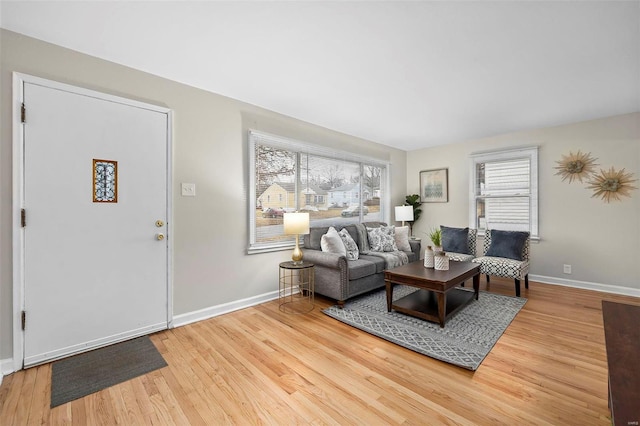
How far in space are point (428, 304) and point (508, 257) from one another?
1.77 metres

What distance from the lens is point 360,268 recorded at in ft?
11.5

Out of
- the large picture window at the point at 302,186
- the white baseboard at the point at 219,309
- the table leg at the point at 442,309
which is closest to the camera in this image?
the table leg at the point at 442,309

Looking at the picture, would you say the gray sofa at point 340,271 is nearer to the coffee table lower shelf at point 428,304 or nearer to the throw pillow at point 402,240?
the coffee table lower shelf at point 428,304

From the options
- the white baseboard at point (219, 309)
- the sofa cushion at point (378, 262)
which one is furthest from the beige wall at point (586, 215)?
the white baseboard at point (219, 309)

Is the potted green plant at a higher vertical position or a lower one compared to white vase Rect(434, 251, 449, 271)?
higher

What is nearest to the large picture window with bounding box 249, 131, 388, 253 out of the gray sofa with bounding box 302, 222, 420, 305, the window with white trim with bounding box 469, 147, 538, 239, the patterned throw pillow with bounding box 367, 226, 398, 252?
the gray sofa with bounding box 302, 222, 420, 305

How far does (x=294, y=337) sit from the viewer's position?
2.59 meters

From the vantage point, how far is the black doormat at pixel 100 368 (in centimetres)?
186

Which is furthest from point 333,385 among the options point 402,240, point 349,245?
point 402,240

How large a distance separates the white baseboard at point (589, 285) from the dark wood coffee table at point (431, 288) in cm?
176

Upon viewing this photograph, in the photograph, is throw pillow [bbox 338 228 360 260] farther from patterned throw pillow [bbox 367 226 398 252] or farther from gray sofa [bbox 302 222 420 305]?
patterned throw pillow [bbox 367 226 398 252]

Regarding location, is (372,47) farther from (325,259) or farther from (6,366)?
(6,366)

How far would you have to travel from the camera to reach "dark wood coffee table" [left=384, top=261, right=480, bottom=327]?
2770mm

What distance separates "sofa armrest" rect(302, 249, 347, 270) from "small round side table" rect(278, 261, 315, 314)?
0.29 feet
